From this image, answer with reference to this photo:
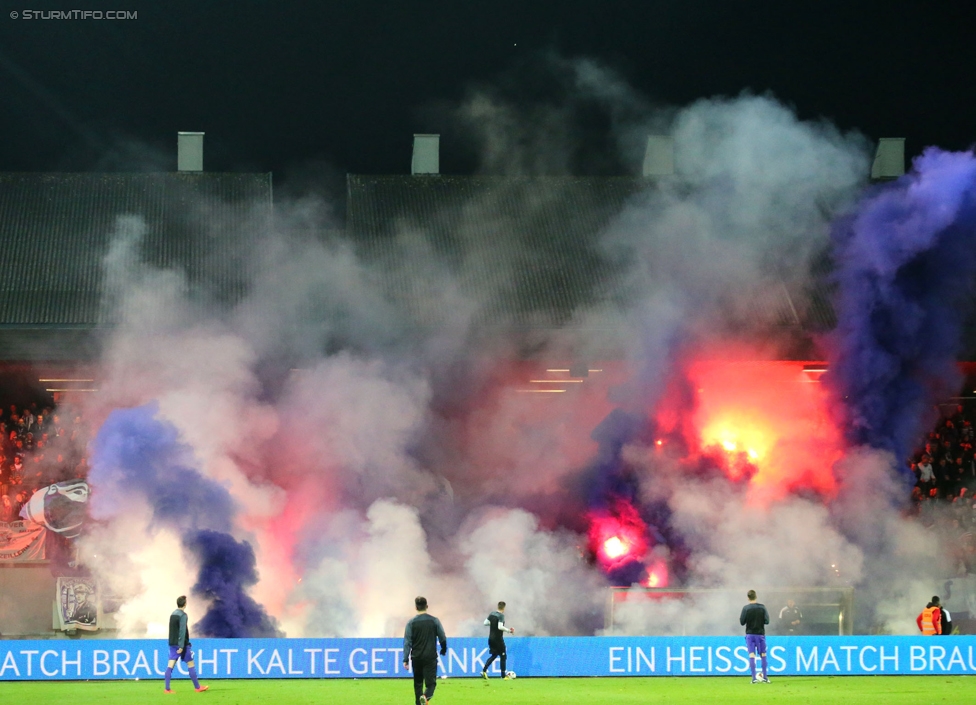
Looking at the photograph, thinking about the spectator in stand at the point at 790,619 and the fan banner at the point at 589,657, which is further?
the spectator in stand at the point at 790,619

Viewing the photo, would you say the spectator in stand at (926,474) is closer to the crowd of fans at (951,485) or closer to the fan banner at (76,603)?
the crowd of fans at (951,485)

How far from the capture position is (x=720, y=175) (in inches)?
1171

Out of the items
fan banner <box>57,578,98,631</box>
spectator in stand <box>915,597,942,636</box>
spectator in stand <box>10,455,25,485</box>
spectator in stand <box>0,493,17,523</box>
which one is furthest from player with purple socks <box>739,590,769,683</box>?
spectator in stand <box>10,455,25,485</box>

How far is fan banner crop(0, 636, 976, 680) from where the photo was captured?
19797 mm

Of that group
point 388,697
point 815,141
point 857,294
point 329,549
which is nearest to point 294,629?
point 329,549

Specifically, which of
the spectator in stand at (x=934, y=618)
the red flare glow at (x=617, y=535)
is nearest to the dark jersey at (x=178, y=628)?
the red flare glow at (x=617, y=535)

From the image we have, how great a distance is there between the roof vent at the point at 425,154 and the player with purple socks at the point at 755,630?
1847 cm

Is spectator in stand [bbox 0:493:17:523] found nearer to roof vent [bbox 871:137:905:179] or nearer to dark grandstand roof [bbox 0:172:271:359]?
dark grandstand roof [bbox 0:172:271:359]

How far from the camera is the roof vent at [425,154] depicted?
34.2 meters

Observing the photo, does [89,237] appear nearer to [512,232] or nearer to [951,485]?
[512,232]

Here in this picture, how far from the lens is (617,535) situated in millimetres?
25906

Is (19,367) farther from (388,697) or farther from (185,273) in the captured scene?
(388,697)

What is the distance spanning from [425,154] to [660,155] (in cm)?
646

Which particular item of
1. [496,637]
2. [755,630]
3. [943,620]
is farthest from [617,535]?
[755,630]
